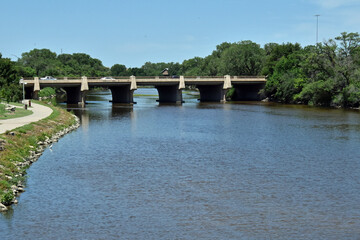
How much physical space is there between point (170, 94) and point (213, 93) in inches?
495

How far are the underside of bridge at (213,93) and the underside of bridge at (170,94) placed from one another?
37.9 feet

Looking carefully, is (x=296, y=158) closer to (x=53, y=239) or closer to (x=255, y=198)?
(x=255, y=198)

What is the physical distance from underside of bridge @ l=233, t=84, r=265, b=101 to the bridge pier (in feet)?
112

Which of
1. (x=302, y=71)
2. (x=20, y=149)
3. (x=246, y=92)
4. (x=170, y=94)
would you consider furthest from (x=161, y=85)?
(x=20, y=149)

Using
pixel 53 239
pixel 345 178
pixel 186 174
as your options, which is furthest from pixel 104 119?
pixel 53 239

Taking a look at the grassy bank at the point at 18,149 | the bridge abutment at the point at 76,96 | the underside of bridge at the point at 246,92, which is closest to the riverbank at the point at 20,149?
the grassy bank at the point at 18,149

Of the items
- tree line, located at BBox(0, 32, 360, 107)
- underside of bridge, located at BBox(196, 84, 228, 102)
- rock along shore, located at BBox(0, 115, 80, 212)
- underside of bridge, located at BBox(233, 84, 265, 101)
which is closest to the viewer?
rock along shore, located at BBox(0, 115, 80, 212)

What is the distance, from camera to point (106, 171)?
3453 cm

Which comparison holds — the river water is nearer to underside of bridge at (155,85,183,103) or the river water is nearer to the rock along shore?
the rock along shore

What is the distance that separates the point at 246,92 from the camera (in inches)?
5423

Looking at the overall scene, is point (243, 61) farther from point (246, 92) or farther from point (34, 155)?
point (34, 155)

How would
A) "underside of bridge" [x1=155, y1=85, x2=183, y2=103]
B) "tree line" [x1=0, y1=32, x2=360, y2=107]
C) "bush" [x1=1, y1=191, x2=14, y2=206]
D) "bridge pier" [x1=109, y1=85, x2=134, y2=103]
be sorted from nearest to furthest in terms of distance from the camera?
"bush" [x1=1, y1=191, x2=14, y2=206] < "tree line" [x1=0, y1=32, x2=360, y2=107] < "bridge pier" [x1=109, y1=85, x2=134, y2=103] < "underside of bridge" [x1=155, y1=85, x2=183, y2=103]

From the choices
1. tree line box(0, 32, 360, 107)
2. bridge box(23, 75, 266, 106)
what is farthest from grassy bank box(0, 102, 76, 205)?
bridge box(23, 75, 266, 106)

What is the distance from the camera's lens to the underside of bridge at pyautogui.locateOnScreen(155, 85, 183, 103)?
396 feet
